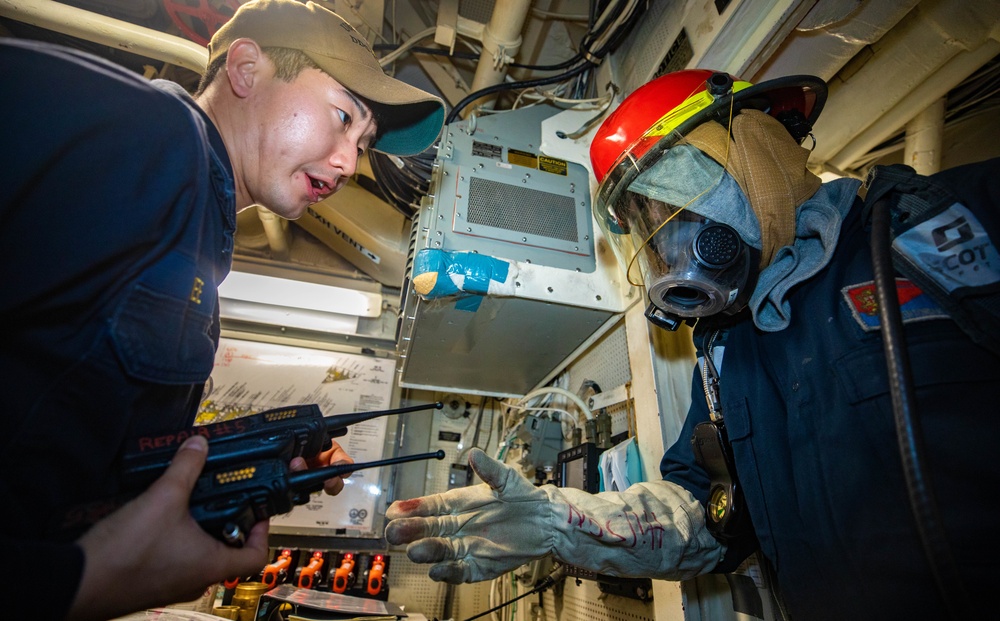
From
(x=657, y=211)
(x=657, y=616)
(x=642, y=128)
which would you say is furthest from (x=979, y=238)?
(x=657, y=616)

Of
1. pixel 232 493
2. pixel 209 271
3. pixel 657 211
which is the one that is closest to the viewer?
→ pixel 232 493

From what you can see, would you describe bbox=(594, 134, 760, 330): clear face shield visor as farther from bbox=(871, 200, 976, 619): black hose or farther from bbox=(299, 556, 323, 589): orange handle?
bbox=(299, 556, 323, 589): orange handle

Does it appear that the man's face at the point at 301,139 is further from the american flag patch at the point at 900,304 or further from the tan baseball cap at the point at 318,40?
the american flag patch at the point at 900,304

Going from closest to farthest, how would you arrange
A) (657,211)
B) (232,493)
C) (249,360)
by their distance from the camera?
(232,493) → (657,211) → (249,360)

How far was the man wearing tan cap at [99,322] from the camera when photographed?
52cm

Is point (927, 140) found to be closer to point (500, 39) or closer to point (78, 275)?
point (500, 39)

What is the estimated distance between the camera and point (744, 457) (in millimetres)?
1059

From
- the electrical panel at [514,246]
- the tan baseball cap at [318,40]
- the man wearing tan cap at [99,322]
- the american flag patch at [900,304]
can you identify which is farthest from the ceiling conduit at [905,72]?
the man wearing tan cap at [99,322]

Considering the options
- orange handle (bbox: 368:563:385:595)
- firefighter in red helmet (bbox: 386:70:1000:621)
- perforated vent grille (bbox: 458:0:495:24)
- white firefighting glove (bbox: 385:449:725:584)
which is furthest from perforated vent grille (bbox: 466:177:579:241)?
orange handle (bbox: 368:563:385:595)

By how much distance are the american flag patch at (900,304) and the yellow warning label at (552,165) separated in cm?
138

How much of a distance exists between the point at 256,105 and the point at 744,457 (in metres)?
1.49

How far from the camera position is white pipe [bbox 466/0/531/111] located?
2.13 metres

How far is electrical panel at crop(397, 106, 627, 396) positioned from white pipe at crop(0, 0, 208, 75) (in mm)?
1219

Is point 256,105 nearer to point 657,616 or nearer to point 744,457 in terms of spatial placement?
point 744,457
